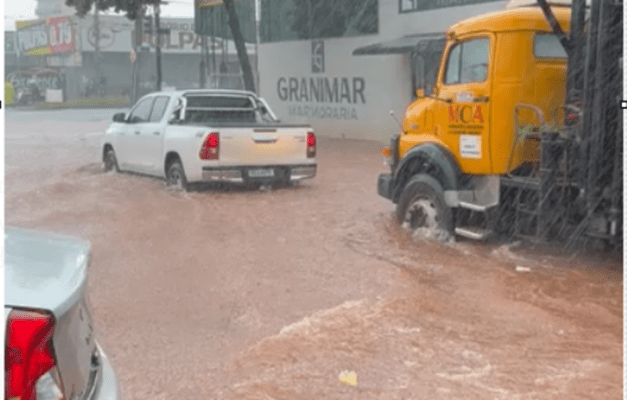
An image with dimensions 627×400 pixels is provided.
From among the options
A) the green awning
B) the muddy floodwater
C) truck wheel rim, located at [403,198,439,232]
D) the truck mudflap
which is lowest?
the muddy floodwater

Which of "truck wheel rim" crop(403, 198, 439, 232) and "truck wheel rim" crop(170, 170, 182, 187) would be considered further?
"truck wheel rim" crop(170, 170, 182, 187)

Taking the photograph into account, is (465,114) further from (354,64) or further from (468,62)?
(354,64)

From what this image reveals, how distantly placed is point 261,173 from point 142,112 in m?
2.75

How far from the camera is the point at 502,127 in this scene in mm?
9188

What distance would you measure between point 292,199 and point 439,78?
→ 14.2 feet

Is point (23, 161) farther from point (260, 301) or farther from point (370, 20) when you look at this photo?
point (260, 301)

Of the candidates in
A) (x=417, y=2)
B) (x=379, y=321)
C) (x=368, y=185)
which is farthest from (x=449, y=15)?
(x=379, y=321)

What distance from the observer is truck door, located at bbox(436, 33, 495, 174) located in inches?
368

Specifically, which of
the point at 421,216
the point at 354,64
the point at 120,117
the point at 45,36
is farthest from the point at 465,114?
the point at 45,36

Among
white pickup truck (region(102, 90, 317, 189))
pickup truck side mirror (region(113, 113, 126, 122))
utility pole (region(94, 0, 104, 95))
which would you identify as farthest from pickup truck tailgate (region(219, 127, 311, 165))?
utility pole (region(94, 0, 104, 95))

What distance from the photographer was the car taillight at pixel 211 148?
13.7 meters

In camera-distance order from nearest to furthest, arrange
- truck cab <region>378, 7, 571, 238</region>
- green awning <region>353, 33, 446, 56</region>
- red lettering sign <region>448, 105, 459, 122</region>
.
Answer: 1. truck cab <region>378, 7, 571, 238</region>
2. red lettering sign <region>448, 105, 459, 122</region>
3. green awning <region>353, 33, 446, 56</region>

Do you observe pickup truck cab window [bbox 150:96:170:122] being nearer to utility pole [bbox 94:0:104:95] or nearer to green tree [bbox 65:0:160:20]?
green tree [bbox 65:0:160:20]

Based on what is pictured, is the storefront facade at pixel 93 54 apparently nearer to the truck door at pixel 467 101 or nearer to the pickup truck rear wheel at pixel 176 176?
the pickup truck rear wheel at pixel 176 176
